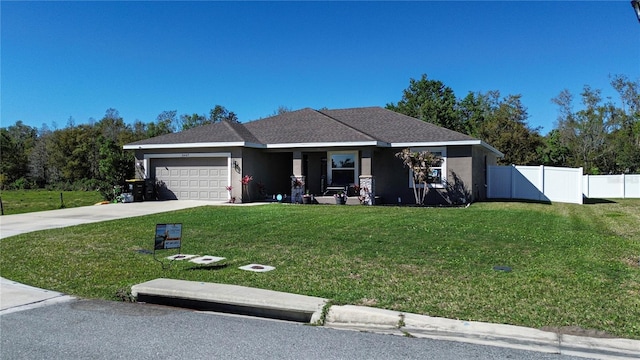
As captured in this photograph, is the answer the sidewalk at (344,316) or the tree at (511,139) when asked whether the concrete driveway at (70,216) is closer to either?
the sidewalk at (344,316)

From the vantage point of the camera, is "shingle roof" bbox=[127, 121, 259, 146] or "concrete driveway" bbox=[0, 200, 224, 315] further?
"shingle roof" bbox=[127, 121, 259, 146]

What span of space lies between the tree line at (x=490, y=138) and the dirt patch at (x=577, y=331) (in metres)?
35.7

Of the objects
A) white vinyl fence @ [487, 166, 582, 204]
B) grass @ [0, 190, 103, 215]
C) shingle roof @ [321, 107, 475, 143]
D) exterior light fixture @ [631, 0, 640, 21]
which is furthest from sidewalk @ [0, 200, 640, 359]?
white vinyl fence @ [487, 166, 582, 204]

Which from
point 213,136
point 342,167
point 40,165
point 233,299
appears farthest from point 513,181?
point 40,165

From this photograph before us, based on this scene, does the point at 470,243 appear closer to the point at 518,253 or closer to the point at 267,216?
the point at 518,253

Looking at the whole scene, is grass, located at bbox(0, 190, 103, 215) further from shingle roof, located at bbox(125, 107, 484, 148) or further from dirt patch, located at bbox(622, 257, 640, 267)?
dirt patch, located at bbox(622, 257, 640, 267)

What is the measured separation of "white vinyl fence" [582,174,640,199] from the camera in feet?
90.4

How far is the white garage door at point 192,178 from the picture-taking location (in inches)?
836

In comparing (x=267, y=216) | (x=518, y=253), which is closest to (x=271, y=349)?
(x=518, y=253)

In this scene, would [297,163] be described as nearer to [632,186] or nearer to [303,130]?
[303,130]

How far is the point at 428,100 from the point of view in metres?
44.5

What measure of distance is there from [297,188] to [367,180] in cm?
320

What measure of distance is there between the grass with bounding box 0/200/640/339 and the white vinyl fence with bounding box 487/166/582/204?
8480 millimetres

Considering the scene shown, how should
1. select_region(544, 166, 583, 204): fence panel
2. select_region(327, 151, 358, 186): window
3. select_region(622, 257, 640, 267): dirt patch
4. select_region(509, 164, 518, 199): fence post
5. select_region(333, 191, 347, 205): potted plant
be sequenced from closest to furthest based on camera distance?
select_region(622, 257, 640, 267): dirt patch → select_region(333, 191, 347, 205): potted plant → select_region(327, 151, 358, 186): window → select_region(544, 166, 583, 204): fence panel → select_region(509, 164, 518, 199): fence post
